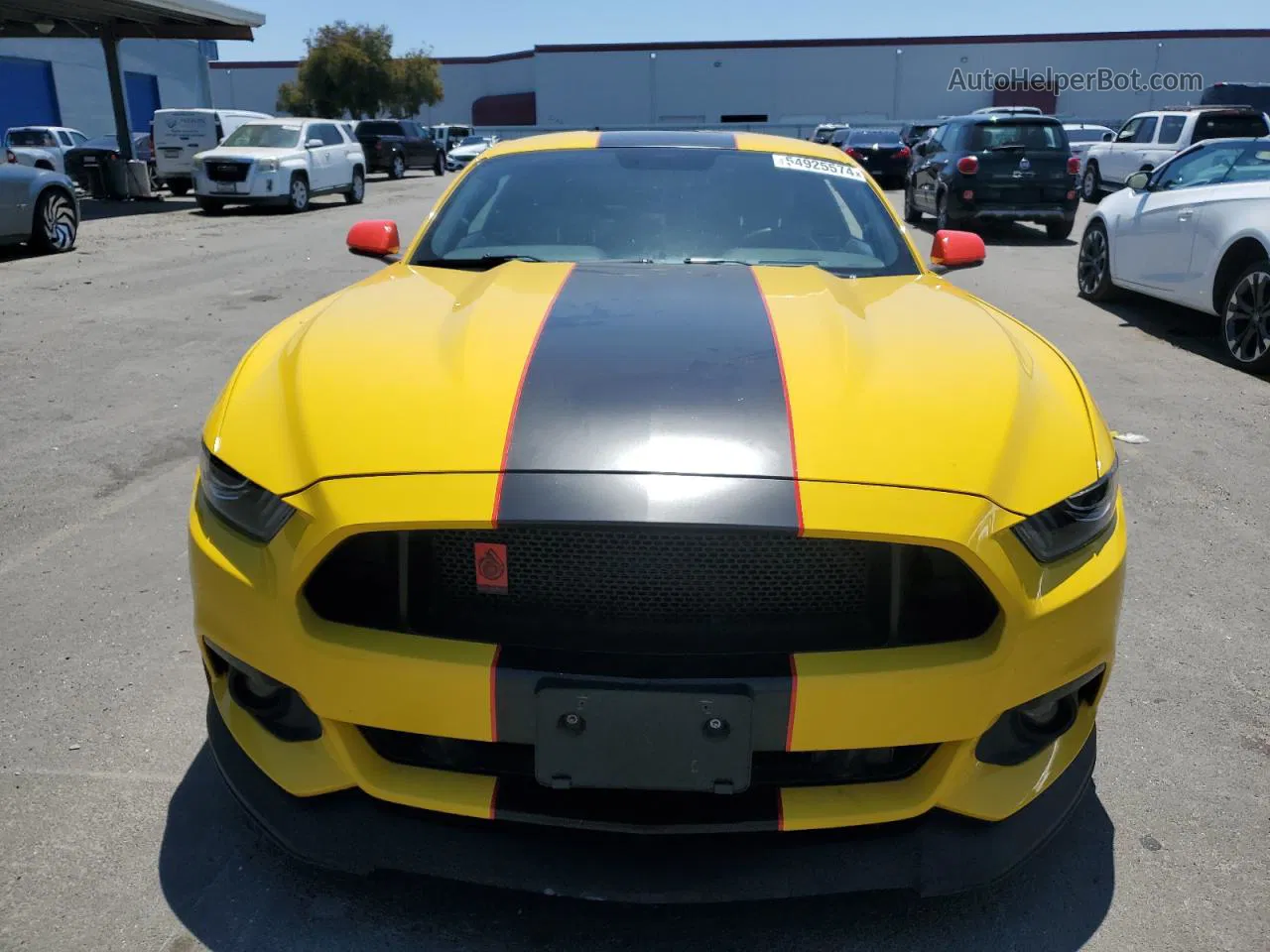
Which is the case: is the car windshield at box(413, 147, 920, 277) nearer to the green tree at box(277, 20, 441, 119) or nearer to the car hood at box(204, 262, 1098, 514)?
the car hood at box(204, 262, 1098, 514)

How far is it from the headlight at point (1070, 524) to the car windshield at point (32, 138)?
98.9 feet

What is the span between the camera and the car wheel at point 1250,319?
22.3 ft

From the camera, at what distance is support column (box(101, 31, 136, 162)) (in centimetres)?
2289

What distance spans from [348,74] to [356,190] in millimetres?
28646

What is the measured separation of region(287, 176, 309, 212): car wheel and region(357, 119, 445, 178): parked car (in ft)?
36.5

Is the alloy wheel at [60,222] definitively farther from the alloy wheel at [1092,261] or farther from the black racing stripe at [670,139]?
the alloy wheel at [1092,261]

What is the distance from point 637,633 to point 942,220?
14.4 m

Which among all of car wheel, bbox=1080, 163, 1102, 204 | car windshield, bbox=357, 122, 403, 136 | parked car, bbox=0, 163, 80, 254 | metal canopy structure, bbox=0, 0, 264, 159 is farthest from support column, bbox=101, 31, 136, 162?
car wheel, bbox=1080, 163, 1102, 204

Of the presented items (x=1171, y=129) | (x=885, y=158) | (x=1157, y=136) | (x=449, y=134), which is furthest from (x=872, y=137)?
(x=449, y=134)

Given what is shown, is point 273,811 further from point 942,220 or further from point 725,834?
point 942,220

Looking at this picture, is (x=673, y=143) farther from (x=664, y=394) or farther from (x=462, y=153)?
(x=462, y=153)

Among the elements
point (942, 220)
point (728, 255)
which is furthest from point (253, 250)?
point (728, 255)

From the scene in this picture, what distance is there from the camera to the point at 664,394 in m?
2.12

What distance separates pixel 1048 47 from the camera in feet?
176
